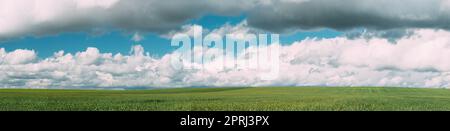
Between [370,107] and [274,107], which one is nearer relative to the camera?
[274,107]
